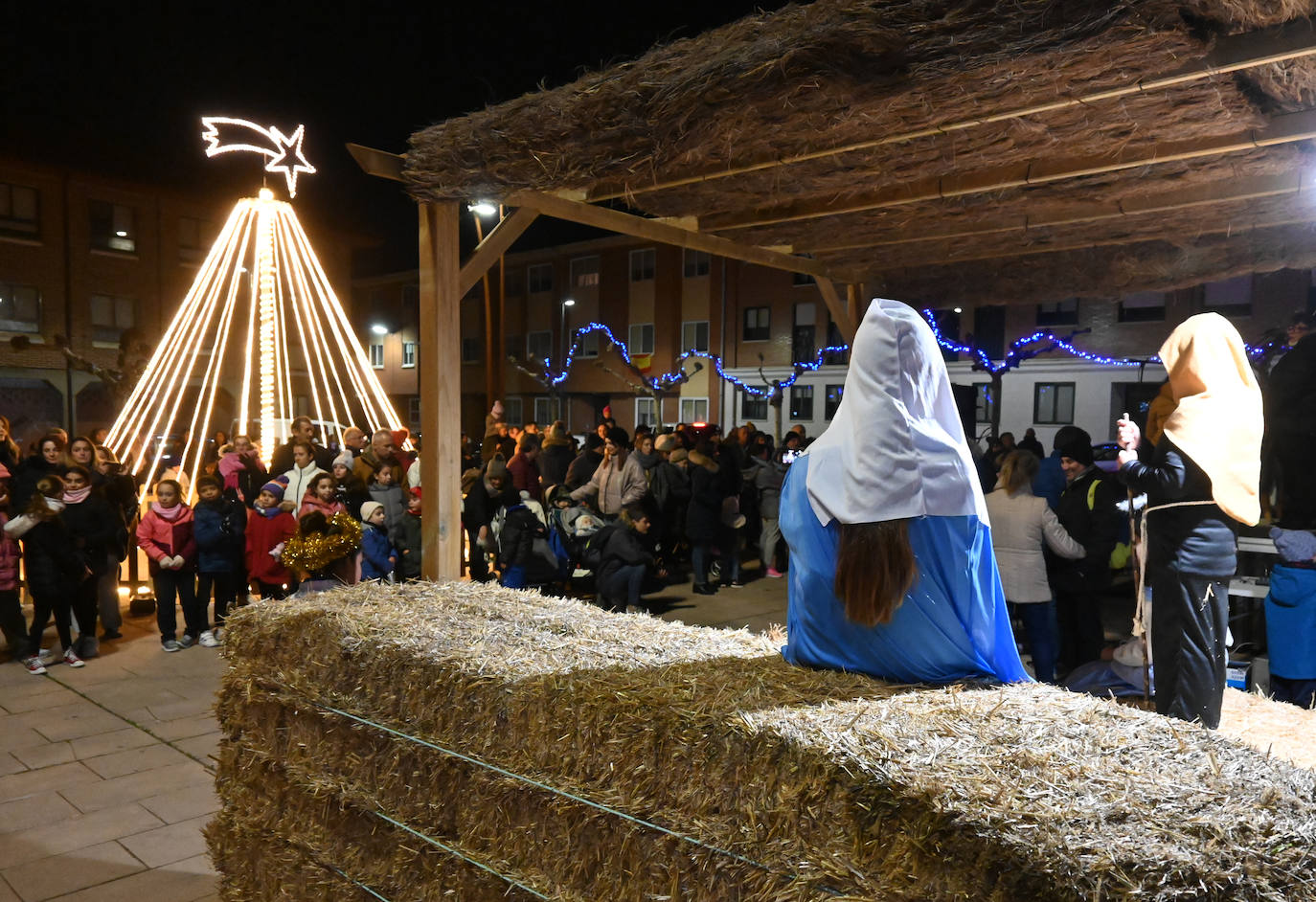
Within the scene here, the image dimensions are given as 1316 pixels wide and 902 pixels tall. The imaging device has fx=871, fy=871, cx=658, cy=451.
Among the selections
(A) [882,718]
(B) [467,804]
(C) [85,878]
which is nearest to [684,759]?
(A) [882,718]

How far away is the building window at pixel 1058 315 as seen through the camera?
82.3 ft

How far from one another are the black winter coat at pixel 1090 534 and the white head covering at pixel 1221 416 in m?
1.98

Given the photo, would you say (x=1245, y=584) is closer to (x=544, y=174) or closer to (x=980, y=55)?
(x=980, y=55)

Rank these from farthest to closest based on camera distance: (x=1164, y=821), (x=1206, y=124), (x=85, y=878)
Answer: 1. (x=1206, y=124)
2. (x=85, y=878)
3. (x=1164, y=821)

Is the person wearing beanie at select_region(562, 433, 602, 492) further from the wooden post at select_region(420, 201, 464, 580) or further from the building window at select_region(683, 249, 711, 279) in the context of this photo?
the building window at select_region(683, 249, 711, 279)

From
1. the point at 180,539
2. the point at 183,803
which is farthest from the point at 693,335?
the point at 183,803

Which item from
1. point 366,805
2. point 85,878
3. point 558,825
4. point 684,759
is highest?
point 684,759

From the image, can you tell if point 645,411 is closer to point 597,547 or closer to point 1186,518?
point 597,547

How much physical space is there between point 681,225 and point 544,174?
260cm

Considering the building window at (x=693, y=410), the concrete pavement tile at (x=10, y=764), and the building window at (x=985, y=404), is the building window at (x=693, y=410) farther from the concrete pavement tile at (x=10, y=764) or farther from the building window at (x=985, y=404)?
the concrete pavement tile at (x=10, y=764)

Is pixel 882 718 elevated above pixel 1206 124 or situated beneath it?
situated beneath

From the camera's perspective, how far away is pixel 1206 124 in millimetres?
4148

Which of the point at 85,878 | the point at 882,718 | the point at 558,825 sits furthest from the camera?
the point at 85,878

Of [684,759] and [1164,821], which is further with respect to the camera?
[684,759]
